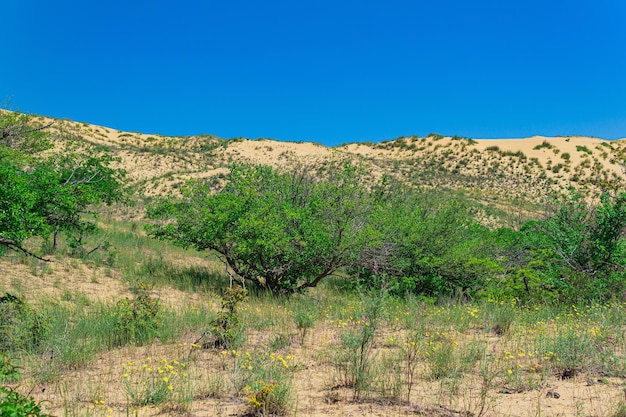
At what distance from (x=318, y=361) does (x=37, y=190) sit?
5910 millimetres

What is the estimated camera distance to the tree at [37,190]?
23.7 feet

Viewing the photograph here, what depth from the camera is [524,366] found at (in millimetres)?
6156

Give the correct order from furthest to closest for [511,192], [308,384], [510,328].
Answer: [511,192], [510,328], [308,384]


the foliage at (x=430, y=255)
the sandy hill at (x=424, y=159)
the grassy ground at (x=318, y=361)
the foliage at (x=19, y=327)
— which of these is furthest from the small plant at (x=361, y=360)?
the sandy hill at (x=424, y=159)

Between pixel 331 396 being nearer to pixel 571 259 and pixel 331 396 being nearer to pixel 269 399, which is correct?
pixel 269 399

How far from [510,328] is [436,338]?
180 cm

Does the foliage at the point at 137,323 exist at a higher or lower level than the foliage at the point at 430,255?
lower

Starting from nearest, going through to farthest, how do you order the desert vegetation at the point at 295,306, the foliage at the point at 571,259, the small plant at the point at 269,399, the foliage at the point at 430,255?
the small plant at the point at 269,399
the desert vegetation at the point at 295,306
the foliage at the point at 571,259
the foliage at the point at 430,255

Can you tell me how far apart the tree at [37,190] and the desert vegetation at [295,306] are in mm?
47

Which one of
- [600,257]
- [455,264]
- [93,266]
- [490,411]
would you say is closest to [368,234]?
[455,264]

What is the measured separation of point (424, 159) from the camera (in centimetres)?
5181

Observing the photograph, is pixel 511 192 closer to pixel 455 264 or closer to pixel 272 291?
pixel 455 264

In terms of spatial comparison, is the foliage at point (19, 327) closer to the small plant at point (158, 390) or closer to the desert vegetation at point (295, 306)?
the desert vegetation at point (295, 306)

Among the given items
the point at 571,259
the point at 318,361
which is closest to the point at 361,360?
the point at 318,361
